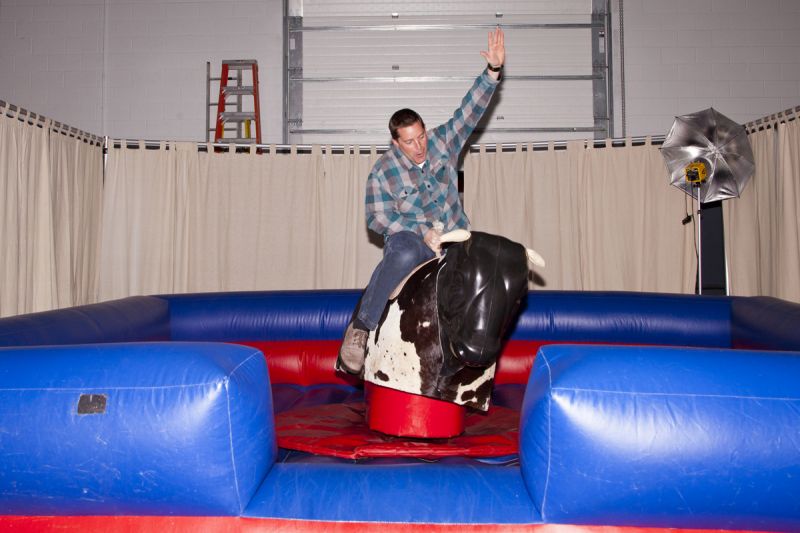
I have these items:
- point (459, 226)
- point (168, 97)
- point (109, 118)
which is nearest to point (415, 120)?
point (459, 226)

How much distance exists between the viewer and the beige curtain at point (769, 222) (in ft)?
14.5

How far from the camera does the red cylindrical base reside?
1.92 metres

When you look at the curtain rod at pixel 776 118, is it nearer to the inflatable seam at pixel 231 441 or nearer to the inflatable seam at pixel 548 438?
the inflatable seam at pixel 548 438

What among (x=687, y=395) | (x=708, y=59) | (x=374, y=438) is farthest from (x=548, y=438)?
(x=708, y=59)

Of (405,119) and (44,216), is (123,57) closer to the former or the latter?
(44,216)

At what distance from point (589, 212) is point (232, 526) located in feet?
15.1

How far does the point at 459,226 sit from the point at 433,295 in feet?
3.77

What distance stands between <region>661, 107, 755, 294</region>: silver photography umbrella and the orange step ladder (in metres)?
3.84

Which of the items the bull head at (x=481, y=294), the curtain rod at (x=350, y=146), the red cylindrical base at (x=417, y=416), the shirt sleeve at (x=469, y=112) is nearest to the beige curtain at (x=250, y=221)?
the curtain rod at (x=350, y=146)

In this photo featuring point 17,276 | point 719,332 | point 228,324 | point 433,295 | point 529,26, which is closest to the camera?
point 433,295

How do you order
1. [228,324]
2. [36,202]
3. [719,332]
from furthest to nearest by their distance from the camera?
[36,202] < [228,324] < [719,332]

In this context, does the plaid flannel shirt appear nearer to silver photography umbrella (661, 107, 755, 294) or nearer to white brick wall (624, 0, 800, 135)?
silver photography umbrella (661, 107, 755, 294)

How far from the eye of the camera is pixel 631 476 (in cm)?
111

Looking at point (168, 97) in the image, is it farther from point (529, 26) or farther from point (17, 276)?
point (529, 26)
